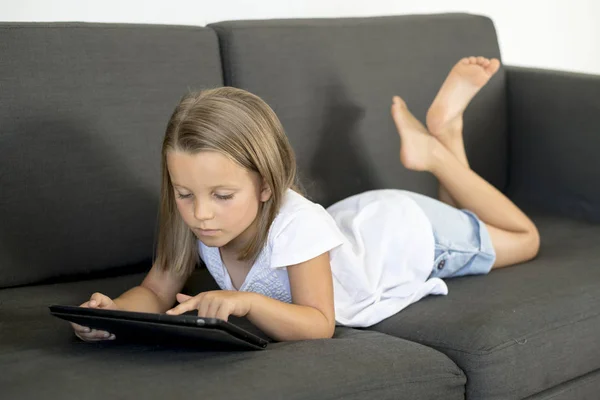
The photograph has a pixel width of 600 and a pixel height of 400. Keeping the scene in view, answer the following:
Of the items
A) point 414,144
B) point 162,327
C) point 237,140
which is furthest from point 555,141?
point 162,327

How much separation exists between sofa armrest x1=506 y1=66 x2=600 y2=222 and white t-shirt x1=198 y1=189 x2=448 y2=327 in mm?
601

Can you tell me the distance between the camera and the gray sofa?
1490 mm

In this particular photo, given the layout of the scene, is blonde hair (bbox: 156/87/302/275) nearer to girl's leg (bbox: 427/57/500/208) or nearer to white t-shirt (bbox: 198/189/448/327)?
white t-shirt (bbox: 198/189/448/327)

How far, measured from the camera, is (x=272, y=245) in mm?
1754

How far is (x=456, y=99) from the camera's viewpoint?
7.68 ft

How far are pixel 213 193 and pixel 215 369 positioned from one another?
0.33 m

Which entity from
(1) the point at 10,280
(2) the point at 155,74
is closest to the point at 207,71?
(2) the point at 155,74

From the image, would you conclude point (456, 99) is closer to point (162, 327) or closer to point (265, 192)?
point (265, 192)

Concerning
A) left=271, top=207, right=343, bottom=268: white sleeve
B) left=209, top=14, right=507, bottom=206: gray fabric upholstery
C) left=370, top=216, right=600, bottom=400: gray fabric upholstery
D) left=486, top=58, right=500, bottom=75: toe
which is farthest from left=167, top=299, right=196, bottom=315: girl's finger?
left=486, top=58, right=500, bottom=75: toe

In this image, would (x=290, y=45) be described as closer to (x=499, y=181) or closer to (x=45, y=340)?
(x=499, y=181)

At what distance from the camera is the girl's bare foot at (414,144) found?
2.27m

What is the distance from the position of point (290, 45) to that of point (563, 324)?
88 centimetres

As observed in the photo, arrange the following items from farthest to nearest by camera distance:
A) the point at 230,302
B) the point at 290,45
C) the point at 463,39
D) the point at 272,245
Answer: the point at 463,39 → the point at 290,45 → the point at 272,245 → the point at 230,302

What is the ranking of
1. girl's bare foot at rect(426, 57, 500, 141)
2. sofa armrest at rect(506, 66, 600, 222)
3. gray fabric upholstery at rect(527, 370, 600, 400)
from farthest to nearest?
sofa armrest at rect(506, 66, 600, 222), girl's bare foot at rect(426, 57, 500, 141), gray fabric upholstery at rect(527, 370, 600, 400)
